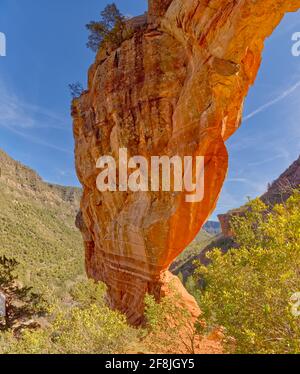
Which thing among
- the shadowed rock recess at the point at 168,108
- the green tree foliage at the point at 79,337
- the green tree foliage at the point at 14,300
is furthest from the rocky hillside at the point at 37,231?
the green tree foliage at the point at 79,337

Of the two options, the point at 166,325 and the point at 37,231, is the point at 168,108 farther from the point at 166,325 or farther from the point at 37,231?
the point at 37,231

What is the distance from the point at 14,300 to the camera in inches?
930

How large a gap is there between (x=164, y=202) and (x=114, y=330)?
8.84m

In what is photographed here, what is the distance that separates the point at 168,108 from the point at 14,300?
2202cm

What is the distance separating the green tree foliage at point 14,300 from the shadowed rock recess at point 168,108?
25.0 ft

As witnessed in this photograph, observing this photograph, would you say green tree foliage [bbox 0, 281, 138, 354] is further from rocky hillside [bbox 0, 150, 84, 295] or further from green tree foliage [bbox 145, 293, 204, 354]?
rocky hillside [bbox 0, 150, 84, 295]

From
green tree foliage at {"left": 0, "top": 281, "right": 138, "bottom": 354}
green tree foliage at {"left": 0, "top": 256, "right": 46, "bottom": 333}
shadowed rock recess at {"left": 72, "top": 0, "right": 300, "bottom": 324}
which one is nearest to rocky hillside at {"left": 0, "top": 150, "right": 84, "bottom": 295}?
green tree foliage at {"left": 0, "top": 256, "right": 46, "bottom": 333}

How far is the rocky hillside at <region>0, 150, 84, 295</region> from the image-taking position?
69938 millimetres

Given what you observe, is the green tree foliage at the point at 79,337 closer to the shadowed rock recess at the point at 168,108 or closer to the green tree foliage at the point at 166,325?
the green tree foliage at the point at 166,325

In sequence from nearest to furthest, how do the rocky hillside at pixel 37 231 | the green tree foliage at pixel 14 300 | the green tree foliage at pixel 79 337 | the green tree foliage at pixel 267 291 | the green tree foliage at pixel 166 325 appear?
the green tree foliage at pixel 267 291
the green tree foliage at pixel 79 337
the green tree foliage at pixel 166 325
the green tree foliage at pixel 14 300
the rocky hillside at pixel 37 231

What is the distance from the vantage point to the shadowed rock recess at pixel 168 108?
519 inches

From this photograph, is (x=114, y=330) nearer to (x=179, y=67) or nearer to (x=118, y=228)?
(x=118, y=228)

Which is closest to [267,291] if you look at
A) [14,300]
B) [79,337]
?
[79,337]

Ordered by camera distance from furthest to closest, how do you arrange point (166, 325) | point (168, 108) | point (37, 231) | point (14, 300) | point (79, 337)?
point (37, 231) < point (14, 300) < point (168, 108) < point (166, 325) < point (79, 337)
